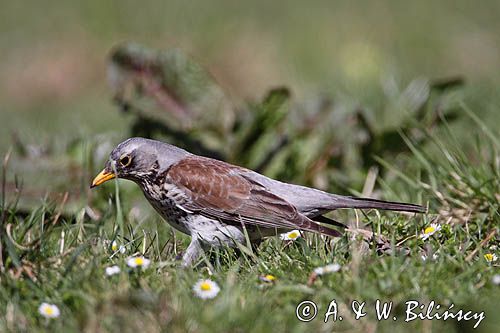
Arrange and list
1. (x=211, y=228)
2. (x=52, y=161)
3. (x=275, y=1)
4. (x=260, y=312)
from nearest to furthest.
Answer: (x=260, y=312) → (x=211, y=228) → (x=52, y=161) → (x=275, y=1)

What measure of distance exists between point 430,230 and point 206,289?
1.66 metres

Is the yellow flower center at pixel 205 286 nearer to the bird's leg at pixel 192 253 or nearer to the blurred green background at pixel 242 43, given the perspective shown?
the bird's leg at pixel 192 253

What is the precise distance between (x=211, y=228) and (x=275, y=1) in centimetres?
894

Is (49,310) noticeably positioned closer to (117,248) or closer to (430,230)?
(117,248)

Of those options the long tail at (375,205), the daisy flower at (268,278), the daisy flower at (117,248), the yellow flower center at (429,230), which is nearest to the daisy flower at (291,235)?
the long tail at (375,205)

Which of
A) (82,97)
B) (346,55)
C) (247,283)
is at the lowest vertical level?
(82,97)

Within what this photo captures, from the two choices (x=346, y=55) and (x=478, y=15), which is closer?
(x=346, y=55)

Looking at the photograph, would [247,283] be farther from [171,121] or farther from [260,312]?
[171,121]

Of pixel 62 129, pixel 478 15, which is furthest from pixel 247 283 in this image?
Result: pixel 478 15

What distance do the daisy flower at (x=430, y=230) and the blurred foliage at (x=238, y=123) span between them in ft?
7.54

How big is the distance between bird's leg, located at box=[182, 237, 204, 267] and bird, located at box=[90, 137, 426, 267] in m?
0.02

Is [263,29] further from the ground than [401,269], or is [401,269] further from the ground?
[401,269]

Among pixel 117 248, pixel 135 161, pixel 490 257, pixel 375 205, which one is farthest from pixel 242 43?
pixel 490 257

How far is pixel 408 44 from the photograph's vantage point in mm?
12719
